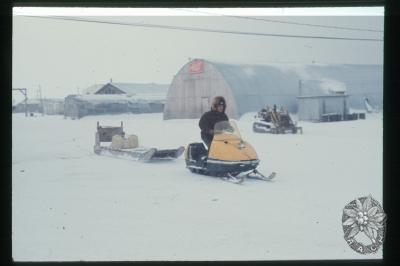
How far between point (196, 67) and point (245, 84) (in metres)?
0.47

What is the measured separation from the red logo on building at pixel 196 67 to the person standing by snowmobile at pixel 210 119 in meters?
0.28

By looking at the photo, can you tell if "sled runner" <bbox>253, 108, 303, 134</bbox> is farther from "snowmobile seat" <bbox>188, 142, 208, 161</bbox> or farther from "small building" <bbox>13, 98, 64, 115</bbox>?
"small building" <bbox>13, 98, 64, 115</bbox>

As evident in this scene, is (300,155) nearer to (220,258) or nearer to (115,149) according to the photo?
(220,258)

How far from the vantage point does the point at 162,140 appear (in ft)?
12.0

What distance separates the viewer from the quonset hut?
3.63 metres

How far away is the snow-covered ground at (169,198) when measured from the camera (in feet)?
11.0

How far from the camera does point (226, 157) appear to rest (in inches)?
144

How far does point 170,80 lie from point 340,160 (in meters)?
1.59

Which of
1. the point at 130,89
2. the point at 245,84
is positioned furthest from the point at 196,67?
the point at 130,89

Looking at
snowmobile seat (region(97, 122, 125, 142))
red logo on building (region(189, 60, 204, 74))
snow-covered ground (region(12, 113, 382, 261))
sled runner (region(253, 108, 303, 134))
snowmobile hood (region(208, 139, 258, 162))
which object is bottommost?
snow-covered ground (region(12, 113, 382, 261))

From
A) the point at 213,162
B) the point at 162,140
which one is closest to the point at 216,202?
the point at 213,162

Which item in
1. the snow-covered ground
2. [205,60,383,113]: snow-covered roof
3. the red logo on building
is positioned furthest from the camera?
the red logo on building

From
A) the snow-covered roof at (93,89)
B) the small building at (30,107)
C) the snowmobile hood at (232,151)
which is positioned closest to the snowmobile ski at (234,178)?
the snowmobile hood at (232,151)

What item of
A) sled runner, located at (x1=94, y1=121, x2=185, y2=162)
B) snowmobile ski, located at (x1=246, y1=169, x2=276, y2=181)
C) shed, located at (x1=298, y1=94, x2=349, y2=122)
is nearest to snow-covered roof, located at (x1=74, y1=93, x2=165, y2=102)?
sled runner, located at (x1=94, y1=121, x2=185, y2=162)
